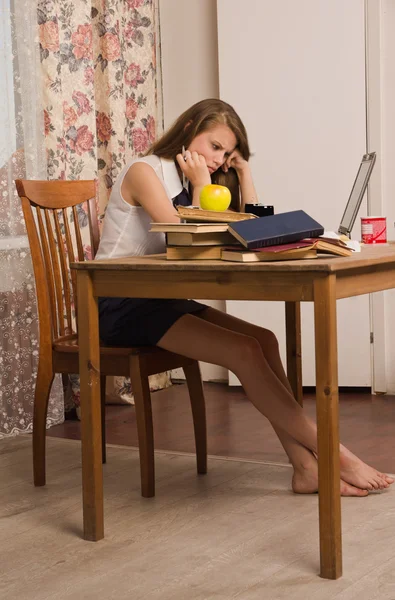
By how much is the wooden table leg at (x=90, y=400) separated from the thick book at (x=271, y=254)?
38 centimetres

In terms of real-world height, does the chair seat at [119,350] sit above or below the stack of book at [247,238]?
below

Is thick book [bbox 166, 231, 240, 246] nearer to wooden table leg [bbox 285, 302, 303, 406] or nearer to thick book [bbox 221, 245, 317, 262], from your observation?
thick book [bbox 221, 245, 317, 262]

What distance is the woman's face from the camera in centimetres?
262

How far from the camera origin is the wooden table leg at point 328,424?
1.82 metres

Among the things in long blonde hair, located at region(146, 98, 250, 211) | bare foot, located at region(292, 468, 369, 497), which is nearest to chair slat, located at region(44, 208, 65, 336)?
long blonde hair, located at region(146, 98, 250, 211)

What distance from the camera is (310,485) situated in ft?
7.93

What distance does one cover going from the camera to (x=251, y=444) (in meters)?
3.06

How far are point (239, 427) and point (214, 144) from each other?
1.15 metres

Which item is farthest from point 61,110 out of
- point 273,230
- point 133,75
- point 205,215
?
point 273,230

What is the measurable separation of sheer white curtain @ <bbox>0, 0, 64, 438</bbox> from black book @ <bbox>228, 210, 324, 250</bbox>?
1.51 meters

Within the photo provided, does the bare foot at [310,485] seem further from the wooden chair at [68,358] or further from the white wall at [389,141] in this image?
the white wall at [389,141]

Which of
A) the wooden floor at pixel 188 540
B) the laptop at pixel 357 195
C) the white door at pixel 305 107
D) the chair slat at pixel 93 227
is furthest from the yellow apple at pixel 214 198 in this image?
the white door at pixel 305 107

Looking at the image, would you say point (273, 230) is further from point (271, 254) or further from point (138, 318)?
point (138, 318)

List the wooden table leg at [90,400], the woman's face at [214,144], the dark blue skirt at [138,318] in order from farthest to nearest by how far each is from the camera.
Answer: the woman's face at [214,144] → the dark blue skirt at [138,318] → the wooden table leg at [90,400]
